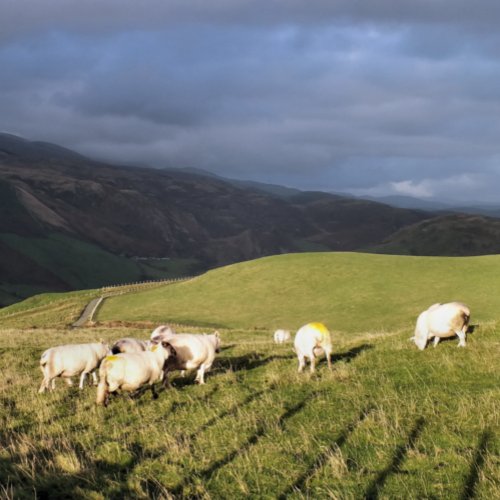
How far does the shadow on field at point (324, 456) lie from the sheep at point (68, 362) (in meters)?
8.72

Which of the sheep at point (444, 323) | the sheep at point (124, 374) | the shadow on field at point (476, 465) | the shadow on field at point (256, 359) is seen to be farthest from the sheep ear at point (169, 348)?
the shadow on field at point (476, 465)

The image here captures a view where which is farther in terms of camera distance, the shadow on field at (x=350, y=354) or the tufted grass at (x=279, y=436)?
the shadow on field at (x=350, y=354)

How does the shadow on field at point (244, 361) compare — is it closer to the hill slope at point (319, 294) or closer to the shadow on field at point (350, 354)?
the shadow on field at point (350, 354)

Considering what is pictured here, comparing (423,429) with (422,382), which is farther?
(422,382)

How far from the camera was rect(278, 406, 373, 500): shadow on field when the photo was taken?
698cm

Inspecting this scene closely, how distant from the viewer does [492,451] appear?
7.62 metres

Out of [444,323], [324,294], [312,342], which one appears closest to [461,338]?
[444,323]

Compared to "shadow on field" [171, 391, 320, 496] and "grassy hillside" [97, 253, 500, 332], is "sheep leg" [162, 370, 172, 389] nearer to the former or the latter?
"shadow on field" [171, 391, 320, 496]

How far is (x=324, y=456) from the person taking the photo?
7.98m

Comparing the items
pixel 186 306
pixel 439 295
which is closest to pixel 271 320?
pixel 186 306

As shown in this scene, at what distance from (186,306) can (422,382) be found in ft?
175

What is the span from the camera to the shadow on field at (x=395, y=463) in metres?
6.76

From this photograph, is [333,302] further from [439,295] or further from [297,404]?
[297,404]

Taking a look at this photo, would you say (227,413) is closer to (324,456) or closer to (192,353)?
(324,456)
